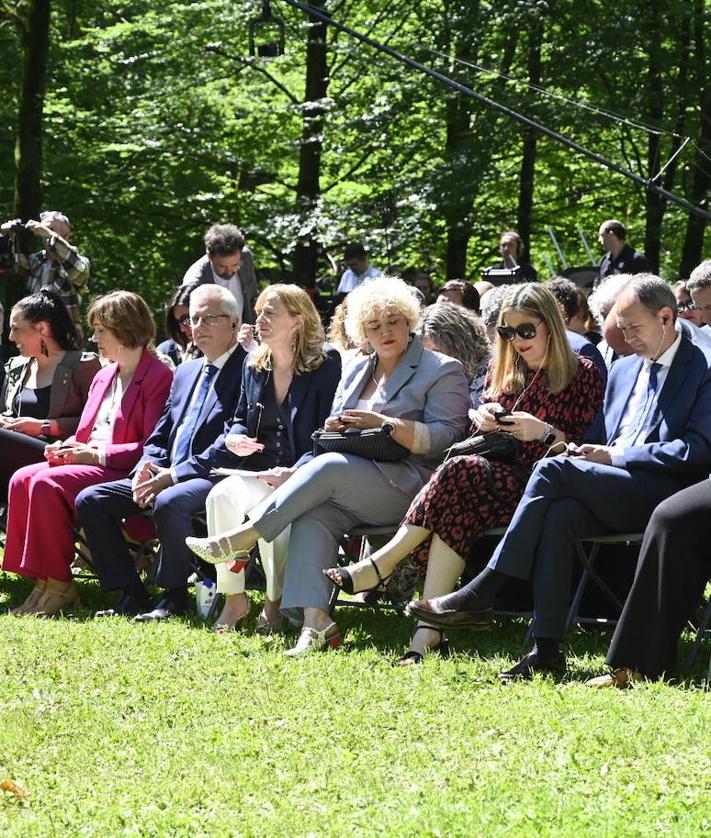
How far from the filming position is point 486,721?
4.51 metres

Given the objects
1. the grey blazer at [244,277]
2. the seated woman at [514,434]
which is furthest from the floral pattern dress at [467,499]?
the grey blazer at [244,277]

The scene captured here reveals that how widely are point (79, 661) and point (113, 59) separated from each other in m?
14.0

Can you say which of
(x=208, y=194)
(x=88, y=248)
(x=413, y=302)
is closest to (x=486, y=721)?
(x=413, y=302)

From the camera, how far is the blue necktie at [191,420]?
7.34 metres

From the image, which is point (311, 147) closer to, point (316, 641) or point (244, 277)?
point (244, 277)

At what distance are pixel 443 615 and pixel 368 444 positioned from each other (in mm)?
1068

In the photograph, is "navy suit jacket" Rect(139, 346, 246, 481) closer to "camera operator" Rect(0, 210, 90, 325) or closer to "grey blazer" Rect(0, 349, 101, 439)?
"grey blazer" Rect(0, 349, 101, 439)

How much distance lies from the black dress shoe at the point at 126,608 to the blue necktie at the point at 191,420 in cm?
78

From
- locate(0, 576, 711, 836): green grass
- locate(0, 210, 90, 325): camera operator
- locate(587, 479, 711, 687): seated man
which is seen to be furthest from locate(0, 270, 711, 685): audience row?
locate(0, 210, 90, 325): camera operator

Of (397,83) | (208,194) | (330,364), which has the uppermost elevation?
(397,83)

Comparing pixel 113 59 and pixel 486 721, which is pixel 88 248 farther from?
pixel 486 721

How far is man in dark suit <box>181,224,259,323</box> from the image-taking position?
32.8ft

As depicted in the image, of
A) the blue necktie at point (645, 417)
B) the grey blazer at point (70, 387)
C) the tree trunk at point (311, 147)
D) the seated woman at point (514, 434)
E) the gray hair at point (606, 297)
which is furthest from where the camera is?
the tree trunk at point (311, 147)

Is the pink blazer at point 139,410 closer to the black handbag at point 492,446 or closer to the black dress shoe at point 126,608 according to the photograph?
the black dress shoe at point 126,608
